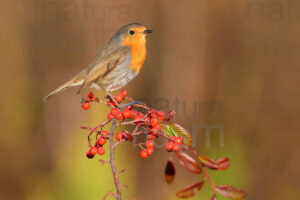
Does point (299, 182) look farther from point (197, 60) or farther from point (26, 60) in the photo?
point (26, 60)

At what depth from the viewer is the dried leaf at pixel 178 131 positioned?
1202 millimetres

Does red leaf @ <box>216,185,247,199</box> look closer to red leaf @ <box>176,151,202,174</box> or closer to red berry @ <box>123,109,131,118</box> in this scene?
red leaf @ <box>176,151,202,174</box>

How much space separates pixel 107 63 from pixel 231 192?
1.80 metres

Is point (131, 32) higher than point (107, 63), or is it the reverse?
point (131, 32)

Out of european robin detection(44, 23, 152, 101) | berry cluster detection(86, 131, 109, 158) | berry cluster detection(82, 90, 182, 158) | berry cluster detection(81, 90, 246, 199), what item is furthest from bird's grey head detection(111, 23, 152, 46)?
berry cluster detection(86, 131, 109, 158)

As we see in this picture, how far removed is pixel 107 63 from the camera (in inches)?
102

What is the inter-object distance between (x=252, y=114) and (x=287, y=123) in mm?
473

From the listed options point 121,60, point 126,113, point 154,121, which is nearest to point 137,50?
point 121,60

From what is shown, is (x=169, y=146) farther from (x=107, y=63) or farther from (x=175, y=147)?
(x=107, y=63)

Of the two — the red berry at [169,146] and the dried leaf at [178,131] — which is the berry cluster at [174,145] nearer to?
the red berry at [169,146]

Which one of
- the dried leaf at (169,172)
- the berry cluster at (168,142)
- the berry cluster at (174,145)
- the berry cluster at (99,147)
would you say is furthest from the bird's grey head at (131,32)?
the dried leaf at (169,172)

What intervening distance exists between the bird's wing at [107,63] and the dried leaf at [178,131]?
129 cm

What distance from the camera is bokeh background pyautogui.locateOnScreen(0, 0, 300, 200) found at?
3.56 m

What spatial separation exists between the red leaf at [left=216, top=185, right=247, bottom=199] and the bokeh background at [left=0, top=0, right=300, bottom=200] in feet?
7.82
